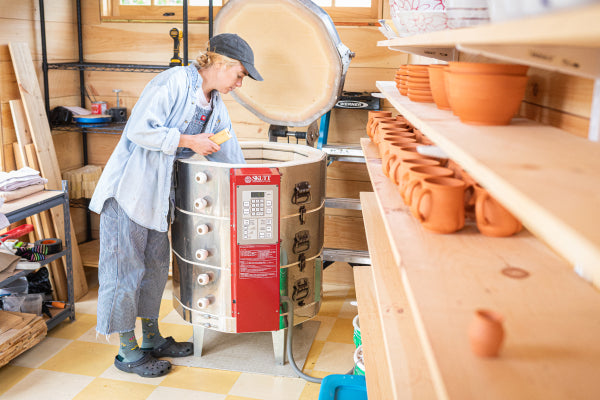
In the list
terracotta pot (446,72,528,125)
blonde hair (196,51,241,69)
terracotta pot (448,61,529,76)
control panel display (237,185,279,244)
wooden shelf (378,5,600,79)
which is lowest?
control panel display (237,185,279,244)

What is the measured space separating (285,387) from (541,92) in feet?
6.33

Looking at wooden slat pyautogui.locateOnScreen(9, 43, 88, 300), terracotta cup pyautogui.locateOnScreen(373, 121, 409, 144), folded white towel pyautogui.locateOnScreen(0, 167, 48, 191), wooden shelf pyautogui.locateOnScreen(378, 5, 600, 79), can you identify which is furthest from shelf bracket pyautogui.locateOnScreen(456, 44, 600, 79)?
wooden slat pyautogui.locateOnScreen(9, 43, 88, 300)

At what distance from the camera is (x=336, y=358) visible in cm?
295

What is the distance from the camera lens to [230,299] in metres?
2.69

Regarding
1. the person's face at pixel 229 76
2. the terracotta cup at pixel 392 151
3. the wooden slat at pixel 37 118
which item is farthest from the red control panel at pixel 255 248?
the wooden slat at pixel 37 118

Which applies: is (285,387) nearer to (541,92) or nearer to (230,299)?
(230,299)

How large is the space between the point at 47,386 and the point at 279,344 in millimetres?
1093

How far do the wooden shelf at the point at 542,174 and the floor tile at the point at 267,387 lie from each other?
1874 millimetres

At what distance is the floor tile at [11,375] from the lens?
2.60 meters

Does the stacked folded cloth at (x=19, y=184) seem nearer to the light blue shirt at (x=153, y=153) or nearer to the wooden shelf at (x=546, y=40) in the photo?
the light blue shirt at (x=153, y=153)

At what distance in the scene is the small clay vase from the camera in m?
0.70

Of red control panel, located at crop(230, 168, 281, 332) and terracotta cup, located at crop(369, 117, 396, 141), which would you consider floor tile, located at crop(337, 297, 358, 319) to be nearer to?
red control panel, located at crop(230, 168, 281, 332)

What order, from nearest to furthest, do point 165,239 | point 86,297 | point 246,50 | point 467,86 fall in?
point 467,86 < point 246,50 < point 165,239 < point 86,297

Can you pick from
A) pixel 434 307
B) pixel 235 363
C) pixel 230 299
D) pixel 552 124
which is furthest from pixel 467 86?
pixel 235 363
